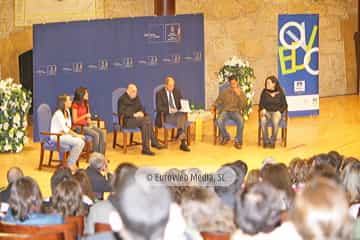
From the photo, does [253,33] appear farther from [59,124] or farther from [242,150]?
[59,124]

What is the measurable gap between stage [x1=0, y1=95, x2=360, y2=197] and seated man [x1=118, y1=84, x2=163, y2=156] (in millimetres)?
231

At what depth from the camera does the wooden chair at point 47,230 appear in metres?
4.78

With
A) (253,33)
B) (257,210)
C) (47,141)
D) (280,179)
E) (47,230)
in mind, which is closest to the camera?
(257,210)

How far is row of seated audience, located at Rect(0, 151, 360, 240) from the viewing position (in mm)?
2777

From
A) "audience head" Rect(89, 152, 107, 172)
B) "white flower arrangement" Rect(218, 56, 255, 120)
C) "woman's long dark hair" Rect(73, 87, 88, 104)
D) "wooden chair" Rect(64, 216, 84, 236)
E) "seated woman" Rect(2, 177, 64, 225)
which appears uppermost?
"white flower arrangement" Rect(218, 56, 255, 120)

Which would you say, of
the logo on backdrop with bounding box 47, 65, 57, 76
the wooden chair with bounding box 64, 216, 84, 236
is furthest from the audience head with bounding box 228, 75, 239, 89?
the wooden chair with bounding box 64, 216, 84, 236

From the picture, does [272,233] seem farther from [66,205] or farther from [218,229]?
[66,205]

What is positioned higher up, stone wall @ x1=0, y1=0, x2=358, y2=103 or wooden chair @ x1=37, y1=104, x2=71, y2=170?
stone wall @ x1=0, y1=0, x2=358, y2=103

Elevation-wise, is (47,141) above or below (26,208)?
above

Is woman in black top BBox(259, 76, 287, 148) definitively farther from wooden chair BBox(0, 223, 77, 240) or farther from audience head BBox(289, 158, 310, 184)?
wooden chair BBox(0, 223, 77, 240)

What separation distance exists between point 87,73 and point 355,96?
289 inches

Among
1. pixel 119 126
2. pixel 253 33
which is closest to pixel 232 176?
pixel 119 126

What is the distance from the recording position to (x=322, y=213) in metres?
2.71

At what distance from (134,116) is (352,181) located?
20.1 feet
